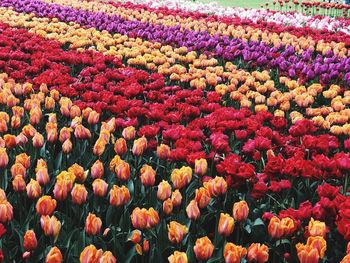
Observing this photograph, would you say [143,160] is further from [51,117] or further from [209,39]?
[209,39]

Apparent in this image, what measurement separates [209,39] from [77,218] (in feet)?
21.2

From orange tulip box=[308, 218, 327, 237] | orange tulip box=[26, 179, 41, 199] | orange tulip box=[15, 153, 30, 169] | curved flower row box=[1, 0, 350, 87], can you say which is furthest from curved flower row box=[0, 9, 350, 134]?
orange tulip box=[26, 179, 41, 199]

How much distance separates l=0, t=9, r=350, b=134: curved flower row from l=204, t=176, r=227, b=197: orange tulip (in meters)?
1.85

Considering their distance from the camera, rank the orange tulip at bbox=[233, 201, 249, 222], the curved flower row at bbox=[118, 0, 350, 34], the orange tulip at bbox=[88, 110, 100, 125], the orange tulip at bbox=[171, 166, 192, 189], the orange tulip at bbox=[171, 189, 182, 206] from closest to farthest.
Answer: the orange tulip at bbox=[233, 201, 249, 222] < the orange tulip at bbox=[171, 189, 182, 206] < the orange tulip at bbox=[171, 166, 192, 189] < the orange tulip at bbox=[88, 110, 100, 125] < the curved flower row at bbox=[118, 0, 350, 34]

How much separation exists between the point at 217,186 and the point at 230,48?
562 centimetres

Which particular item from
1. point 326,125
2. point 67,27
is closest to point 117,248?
point 326,125

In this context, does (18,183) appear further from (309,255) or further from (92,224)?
(309,255)

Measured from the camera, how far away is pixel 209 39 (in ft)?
29.8

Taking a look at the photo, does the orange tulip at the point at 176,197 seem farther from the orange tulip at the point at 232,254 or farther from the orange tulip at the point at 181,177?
the orange tulip at the point at 232,254

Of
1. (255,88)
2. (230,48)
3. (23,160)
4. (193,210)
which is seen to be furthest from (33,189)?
(230,48)

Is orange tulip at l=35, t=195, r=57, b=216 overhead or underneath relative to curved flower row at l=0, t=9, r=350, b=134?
overhead

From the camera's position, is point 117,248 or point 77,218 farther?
point 77,218

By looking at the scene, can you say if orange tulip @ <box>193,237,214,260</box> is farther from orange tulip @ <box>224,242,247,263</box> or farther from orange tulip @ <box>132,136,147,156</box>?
orange tulip @ <box>132,136,147,156</box>

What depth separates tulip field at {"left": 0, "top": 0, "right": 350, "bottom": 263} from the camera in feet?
8.75
